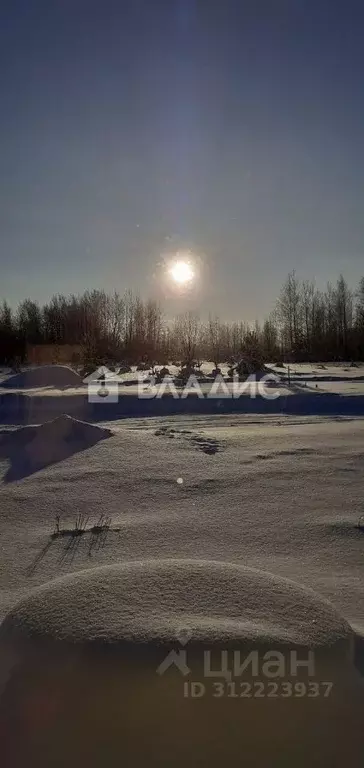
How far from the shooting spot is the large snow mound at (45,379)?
12375 mm

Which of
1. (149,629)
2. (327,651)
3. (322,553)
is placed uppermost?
(149,629)

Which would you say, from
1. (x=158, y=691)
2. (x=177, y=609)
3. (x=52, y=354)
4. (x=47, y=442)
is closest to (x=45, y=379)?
(x=47, y=442)

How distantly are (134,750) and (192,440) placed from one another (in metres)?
4.71

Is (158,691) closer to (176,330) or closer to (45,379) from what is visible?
(45,379)

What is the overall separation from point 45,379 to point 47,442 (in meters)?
7.16

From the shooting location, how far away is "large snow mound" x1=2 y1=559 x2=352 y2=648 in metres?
1.64

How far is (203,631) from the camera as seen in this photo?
163cm

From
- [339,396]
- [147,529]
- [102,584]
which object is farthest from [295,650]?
[339,396]

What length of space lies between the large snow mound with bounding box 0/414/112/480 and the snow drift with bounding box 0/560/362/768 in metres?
3.61

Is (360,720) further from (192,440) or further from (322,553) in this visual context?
(192,440)

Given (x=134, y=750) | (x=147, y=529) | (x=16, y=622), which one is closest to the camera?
(x=134, y=750)

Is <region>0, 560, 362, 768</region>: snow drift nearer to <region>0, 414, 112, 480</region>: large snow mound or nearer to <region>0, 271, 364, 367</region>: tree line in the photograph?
<region>0, 414, 112, 480</region>: large snow mound

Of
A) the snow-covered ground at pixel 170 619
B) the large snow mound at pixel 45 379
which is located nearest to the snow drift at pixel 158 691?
the snow-covered ground at pixel 170 619

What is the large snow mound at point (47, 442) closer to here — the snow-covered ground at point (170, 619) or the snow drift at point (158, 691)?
the snow-covered ground at point (170, 619)
